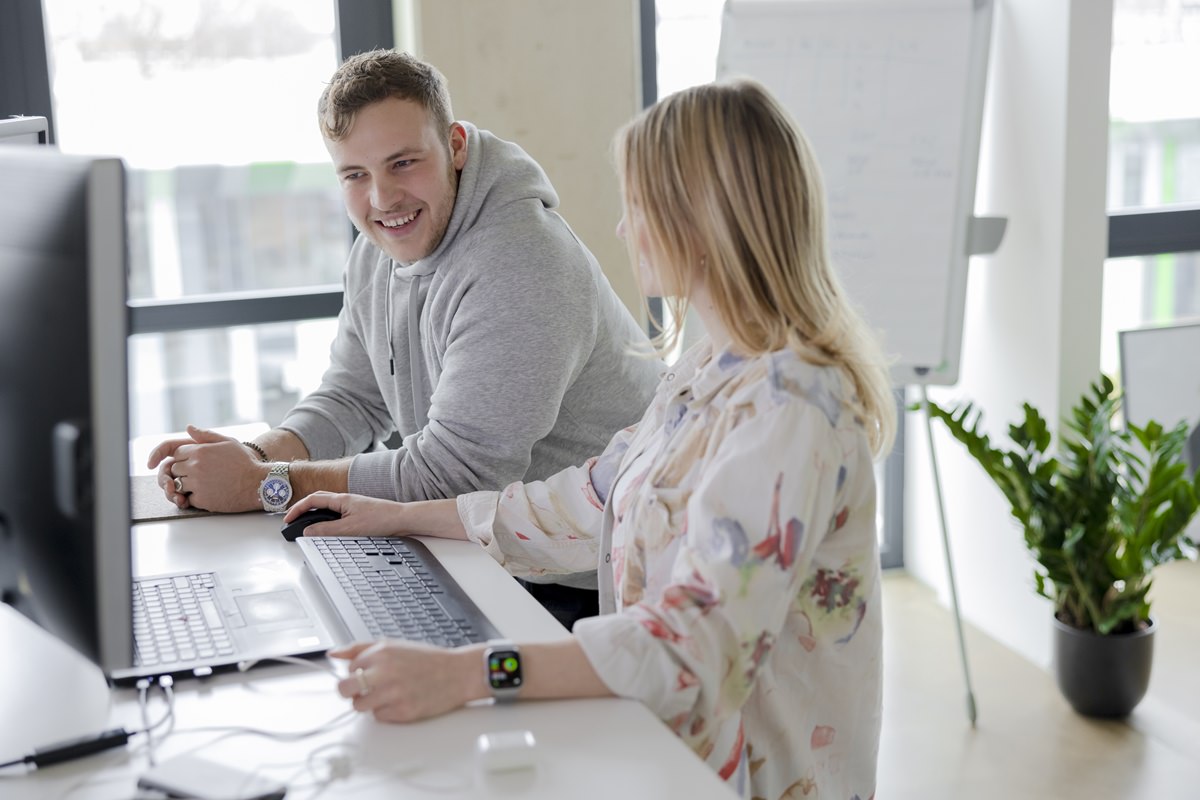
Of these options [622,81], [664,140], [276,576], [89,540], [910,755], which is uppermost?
[622,81]

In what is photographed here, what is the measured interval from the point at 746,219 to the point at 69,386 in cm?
61

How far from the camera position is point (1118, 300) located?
3.43 m

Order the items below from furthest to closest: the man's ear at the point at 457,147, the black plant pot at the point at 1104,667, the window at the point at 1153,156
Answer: the window at the point at 1153,156 → the black plant pot at the point at 1104,667 → the man's ear at the point at 457,147

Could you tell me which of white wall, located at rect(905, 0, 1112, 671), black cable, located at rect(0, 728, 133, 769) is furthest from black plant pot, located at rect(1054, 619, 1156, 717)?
black cable, located at rect(0, 728, 133, 769)

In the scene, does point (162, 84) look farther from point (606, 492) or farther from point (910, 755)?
point (910, 755)

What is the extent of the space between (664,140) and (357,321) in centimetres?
109

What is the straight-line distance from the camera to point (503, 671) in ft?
3.58

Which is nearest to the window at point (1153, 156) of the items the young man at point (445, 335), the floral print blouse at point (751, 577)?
the young man at point (445, 335)

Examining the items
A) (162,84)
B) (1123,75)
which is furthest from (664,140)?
(1123,75)

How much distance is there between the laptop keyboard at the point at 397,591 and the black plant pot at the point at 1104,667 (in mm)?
1741

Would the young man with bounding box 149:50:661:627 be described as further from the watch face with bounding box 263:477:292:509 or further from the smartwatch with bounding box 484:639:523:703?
the smartwatch with bounding box 484:639:523:703

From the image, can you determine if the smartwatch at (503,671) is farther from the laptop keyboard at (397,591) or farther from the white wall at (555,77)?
the white wall at (555,77)

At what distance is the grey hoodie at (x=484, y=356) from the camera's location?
1772 mm

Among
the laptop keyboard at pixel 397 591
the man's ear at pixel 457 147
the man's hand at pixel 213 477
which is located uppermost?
the man's ear at pixel 457 147
